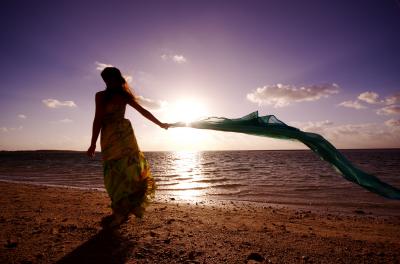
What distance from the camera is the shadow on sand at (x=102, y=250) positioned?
11.3 feet

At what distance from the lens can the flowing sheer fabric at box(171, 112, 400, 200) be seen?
4.11 metres

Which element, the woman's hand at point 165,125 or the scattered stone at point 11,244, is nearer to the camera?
the scattered stone at point 11,244

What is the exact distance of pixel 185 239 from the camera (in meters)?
4.27

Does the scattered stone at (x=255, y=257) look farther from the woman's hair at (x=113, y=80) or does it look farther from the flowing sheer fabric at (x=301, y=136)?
the woman's hair at (x=113, y=80)

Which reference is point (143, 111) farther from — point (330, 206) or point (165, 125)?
point (330, 206)

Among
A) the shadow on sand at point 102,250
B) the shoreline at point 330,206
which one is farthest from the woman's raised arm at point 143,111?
the shoreline at point 330,206

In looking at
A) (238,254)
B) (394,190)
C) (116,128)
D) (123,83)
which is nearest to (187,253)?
(238,254)

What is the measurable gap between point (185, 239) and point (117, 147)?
181 cm

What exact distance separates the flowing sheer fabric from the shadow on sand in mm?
2261

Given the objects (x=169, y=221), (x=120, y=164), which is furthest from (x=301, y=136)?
(x=120, y=164)

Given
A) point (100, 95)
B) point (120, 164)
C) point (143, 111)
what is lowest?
point (120, 164)

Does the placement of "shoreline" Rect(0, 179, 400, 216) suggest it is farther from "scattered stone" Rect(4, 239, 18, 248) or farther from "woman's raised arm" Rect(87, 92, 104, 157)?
"scattered stone" Rect(4, 239, 18, 248)

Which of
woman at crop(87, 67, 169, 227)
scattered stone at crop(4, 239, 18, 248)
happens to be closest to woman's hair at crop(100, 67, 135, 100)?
woman at crop(87, 67, 169, 227)

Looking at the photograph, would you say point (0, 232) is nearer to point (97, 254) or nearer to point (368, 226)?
point (97, 254)
